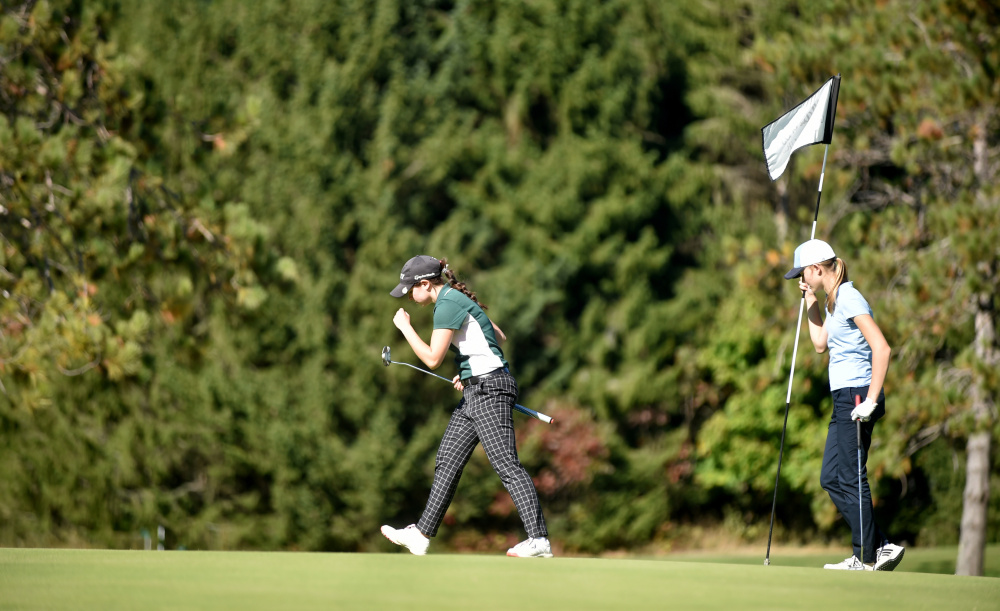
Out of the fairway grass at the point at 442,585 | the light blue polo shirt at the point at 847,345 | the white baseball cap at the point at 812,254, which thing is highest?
the white baseball cap at the point at 812,254

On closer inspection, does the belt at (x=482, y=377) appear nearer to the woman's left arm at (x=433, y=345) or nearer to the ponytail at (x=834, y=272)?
the woman's left arm at (x=433, y=345)

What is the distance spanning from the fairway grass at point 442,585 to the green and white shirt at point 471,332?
1.06 metres

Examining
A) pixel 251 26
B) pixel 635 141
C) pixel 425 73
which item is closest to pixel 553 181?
pixel 635 141

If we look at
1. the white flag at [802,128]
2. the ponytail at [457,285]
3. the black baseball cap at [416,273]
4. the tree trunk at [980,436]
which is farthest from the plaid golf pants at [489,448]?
the tree trunk at [980,436]

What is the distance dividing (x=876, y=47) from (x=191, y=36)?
10.1 metres

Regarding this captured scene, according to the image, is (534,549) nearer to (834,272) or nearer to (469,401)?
(469,401)

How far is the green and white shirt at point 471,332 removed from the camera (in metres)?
6.52

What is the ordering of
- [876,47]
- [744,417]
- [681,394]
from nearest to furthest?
[876,47], [744,417], [681,394]

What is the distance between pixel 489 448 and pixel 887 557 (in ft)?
7.46

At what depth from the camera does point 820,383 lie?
17.6 metres

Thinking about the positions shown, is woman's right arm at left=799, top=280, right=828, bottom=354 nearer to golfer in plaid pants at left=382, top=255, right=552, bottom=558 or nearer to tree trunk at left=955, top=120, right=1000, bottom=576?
golfer in plaid pants at left=382, top=255, right=552, bottom=558

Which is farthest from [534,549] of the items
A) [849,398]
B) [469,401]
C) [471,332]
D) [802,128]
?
[802,128]

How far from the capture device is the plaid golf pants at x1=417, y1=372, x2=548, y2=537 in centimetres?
655

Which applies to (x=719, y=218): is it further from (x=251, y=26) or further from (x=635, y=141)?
(x=251, y=26)
